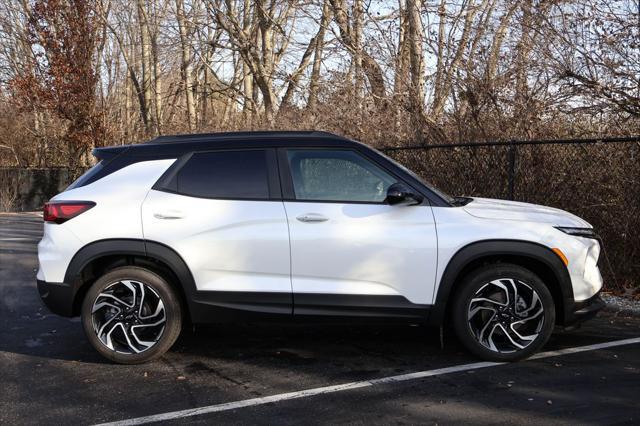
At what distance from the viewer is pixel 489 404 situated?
13.5ft

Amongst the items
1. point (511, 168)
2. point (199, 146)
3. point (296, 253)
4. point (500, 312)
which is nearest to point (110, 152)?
point (199, 146)

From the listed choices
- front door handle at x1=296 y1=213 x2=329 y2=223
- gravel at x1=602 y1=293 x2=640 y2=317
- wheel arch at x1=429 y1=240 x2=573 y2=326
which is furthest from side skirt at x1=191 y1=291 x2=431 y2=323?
gravel at x1=602 y1=293 x2=640 y2=317

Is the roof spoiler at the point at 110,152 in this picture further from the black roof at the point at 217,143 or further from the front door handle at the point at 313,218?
the front door handle at the point at 313,218

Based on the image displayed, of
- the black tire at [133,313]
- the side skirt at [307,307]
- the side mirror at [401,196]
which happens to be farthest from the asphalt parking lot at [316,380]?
the side mirror at [401,196]

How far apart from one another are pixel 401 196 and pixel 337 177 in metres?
0.55

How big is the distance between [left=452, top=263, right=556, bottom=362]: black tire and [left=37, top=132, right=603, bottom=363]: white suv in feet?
0.03

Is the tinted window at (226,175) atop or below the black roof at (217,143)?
below

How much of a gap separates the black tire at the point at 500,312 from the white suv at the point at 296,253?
0.03 ft

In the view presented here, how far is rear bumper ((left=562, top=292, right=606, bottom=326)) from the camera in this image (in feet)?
16.0

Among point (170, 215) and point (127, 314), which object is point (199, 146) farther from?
point (127, 314)

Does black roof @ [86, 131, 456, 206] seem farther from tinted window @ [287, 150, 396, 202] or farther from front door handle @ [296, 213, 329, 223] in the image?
front door handle @ [296, 213, 329, 223]

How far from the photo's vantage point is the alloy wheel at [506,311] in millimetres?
4875

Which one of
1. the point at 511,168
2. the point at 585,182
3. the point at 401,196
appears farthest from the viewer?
the point at 511,168

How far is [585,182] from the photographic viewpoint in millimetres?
7324
